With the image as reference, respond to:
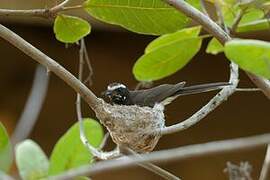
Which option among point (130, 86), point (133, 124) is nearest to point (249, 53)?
point (133, 124)

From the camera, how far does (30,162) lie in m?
1.39

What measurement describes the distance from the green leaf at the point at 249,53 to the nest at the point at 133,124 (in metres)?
0.46

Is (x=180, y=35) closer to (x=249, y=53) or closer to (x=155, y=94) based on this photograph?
(x=155, y=94)

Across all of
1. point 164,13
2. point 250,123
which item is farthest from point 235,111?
point 164,13

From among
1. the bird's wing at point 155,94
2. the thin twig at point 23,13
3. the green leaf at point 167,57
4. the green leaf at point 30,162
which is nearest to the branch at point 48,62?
the thin twig at point 23,13

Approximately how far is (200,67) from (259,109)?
431 millimetres

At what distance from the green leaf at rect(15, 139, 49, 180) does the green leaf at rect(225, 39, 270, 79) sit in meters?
0.58

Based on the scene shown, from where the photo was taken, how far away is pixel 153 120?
1869mm

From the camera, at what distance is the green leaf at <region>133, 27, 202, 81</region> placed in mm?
1467

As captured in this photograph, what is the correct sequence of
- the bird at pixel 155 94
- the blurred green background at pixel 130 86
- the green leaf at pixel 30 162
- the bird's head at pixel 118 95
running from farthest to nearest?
the blurred green background at pixel 130 86, the bird's head at pixel 118 95, the bird at pixel 155 94, the green leaf at pixel 30 162

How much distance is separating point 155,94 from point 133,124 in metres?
0.14

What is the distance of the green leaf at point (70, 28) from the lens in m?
1.33

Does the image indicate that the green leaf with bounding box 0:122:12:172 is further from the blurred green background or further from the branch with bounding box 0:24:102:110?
the blurred green background

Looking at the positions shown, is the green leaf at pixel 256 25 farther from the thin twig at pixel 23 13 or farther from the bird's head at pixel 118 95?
the bird's head at pixel 118 95
